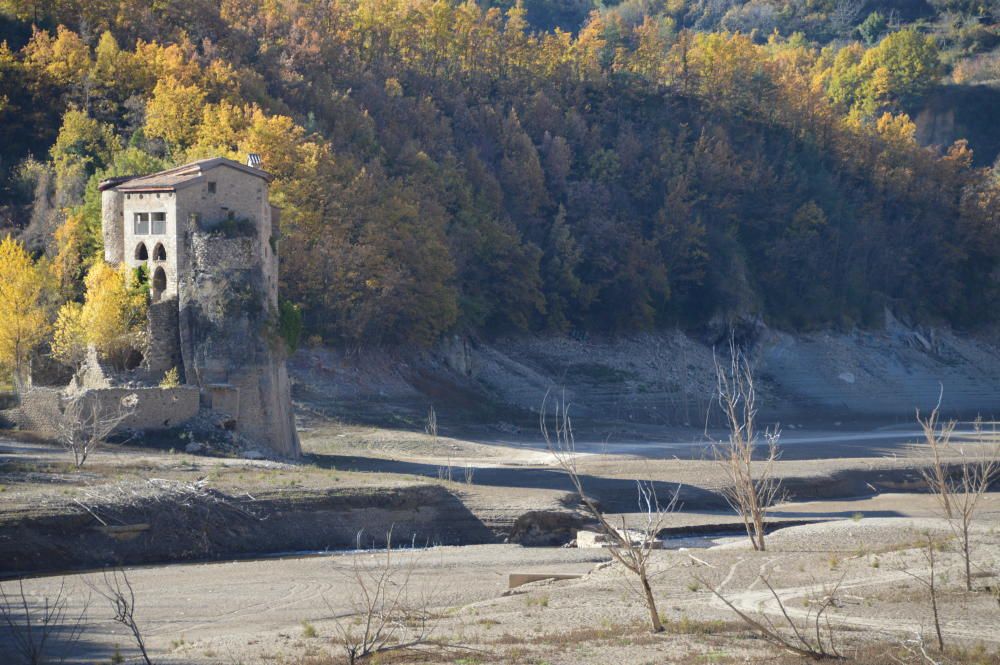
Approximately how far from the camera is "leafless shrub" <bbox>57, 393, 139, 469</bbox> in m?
39.5

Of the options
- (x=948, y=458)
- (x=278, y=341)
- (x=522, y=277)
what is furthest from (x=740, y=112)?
(x=278, y=341)

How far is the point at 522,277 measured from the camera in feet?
257

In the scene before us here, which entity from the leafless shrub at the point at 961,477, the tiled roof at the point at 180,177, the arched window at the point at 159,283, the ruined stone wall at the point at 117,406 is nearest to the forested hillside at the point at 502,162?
the arched window at the point at 159,283

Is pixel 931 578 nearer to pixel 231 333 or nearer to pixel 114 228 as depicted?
pixel 231 333

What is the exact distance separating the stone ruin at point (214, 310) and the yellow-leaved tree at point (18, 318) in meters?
3.74

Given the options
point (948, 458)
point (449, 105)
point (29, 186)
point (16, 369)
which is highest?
point (449, 105)

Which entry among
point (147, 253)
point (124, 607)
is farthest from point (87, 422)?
point (124, 607)

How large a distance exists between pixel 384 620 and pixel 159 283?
27577 mm

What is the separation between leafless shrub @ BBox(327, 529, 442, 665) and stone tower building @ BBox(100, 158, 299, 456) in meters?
13.7

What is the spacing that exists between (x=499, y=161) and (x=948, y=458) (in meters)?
41.2

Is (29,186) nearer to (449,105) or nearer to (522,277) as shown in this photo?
(522,277)

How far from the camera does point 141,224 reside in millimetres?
47875

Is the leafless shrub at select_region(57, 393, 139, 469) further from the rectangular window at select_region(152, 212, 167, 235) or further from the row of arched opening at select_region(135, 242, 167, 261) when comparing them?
the rectangular window at select_region(152, 212, 167, 235)

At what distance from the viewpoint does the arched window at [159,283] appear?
4753cm
